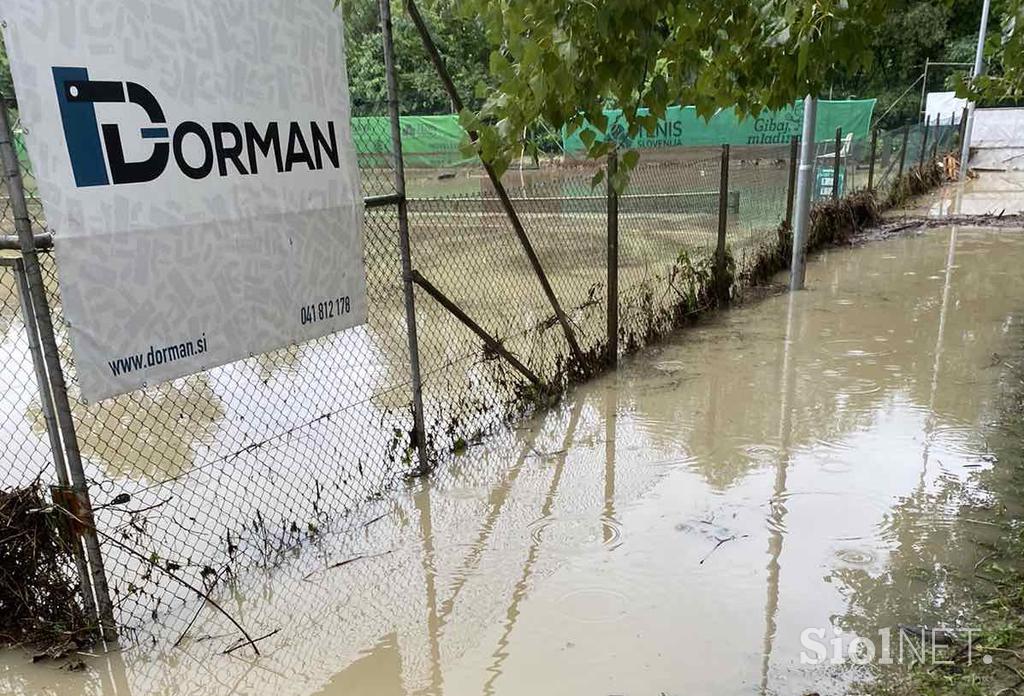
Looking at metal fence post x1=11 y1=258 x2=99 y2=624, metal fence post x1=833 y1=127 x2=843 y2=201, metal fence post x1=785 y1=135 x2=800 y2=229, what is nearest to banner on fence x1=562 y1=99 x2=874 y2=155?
metal fence post x1=833 y1=127 x2=843 y2=201

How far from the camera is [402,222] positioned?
4.46 meters

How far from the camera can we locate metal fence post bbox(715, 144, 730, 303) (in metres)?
8.43

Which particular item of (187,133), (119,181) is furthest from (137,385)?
(187,133)

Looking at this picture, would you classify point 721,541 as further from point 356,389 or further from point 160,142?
point 356,389

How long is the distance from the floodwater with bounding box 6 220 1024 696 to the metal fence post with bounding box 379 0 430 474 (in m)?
0.35

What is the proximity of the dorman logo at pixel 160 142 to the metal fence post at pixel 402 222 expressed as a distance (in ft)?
1.45

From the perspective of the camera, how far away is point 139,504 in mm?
4543

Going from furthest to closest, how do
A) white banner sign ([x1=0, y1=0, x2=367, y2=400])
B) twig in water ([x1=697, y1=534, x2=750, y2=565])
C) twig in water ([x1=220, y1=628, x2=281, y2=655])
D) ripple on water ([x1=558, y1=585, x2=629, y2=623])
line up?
twig in water ([x1=697, y1=534, x2=750, y2=565]) < ripple on water ([x1=558, y1=585, x2=629, y2=623]) < twig in water ([x1=220, y1=628, x2=281, y2=655]) < white banner sign ([x1=0, y1=0, x2=367, y2=400])

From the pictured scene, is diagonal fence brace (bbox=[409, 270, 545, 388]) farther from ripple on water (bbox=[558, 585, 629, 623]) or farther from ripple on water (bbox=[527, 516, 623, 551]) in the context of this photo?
ripple on water (bbox=[558, 585, 629, 623])

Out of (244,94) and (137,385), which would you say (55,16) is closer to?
(244,94)

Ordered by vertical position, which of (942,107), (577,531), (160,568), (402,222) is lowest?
(577,531)

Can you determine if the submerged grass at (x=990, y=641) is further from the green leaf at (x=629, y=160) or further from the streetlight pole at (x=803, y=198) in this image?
the streetlight pole at (x=803, y=198)

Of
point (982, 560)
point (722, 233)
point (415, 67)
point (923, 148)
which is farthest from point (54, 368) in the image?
point (415, 67)

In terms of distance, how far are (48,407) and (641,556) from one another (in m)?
2.76
